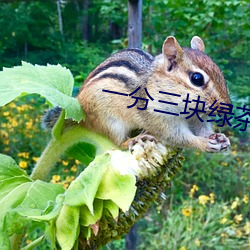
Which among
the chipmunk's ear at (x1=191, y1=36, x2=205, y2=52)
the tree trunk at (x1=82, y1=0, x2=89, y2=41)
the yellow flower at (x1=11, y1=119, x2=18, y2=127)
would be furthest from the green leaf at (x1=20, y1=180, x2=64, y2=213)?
the tree trunk at (x1=82, y1=0, x2=89, y2=41)

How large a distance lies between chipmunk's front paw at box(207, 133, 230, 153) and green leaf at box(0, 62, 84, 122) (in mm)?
194

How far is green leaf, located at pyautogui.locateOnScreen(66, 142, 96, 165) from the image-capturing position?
2.18 feet

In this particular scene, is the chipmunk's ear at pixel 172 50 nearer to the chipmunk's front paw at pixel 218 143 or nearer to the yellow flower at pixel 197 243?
the chipmunk's front paw at pixel 218 143

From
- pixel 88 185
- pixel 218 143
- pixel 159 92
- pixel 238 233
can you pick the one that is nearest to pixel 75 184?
pixel 88 185

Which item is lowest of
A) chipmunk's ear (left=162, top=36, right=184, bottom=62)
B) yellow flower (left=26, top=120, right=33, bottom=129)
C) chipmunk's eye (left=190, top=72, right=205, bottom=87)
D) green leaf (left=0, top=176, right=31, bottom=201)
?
yellow flower (left=26, top=120, right=33, bottom=129)

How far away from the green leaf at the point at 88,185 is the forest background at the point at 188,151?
29.1 inches

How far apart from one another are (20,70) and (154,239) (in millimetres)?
1724

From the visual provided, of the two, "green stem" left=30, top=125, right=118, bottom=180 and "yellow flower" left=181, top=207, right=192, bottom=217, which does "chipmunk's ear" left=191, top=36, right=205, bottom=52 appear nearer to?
"green stem" left=30, top=125, right=118, bottom=180

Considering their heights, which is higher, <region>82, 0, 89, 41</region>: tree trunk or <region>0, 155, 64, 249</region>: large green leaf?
<region>0, 155, 64, 249</region>: large green leaf

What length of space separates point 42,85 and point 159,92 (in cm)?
28

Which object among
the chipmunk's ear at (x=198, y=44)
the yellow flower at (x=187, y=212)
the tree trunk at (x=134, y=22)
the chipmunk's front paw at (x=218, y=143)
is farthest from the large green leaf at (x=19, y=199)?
the yellow flower at (x=187, y=212)

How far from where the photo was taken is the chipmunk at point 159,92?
759 millimetres

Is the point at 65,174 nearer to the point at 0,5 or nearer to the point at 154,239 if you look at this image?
the point at 154,239

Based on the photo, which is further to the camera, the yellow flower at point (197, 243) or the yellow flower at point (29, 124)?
the yellow flower at point (29, 124)
